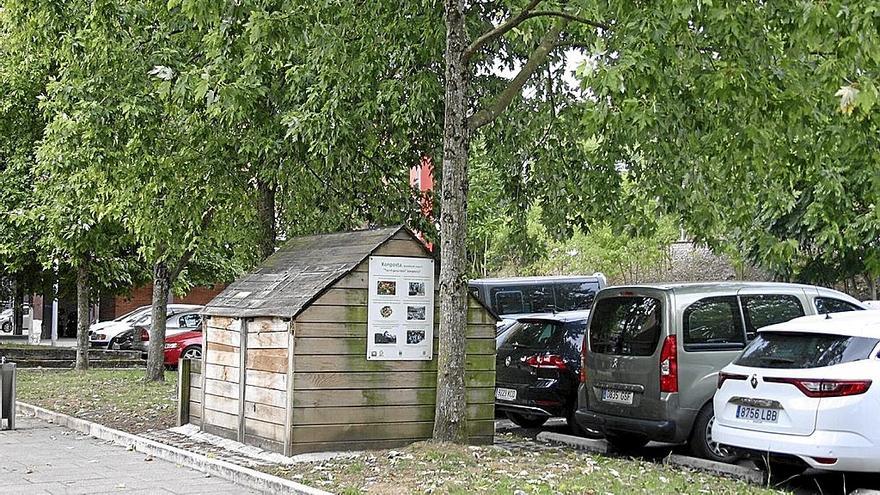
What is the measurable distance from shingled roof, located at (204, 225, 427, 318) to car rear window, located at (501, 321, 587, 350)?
285cm

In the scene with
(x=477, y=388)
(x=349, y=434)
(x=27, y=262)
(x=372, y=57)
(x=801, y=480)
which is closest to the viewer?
(x=801, y=480)

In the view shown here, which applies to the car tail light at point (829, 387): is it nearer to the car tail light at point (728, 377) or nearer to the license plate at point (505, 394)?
the car tail light at point (728, 377)

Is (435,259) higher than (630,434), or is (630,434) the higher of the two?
(435,259)

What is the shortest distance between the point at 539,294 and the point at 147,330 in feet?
43.1

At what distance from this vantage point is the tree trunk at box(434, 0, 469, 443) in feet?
36.0

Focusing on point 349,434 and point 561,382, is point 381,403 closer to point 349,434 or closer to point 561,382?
point 349,434

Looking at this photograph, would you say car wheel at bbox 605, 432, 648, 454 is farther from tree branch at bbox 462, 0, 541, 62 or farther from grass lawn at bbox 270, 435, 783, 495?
tree branch at bbox 462, 0, 541, 62

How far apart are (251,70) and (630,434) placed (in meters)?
5.60

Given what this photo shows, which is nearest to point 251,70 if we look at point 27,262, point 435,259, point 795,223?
point 435,259

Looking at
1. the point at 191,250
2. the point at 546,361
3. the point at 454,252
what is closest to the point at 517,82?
the point at 454,252

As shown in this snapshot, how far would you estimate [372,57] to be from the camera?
12938 millimetres

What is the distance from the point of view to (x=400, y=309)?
1130 cm

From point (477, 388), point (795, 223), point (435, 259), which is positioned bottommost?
point (477, 388)

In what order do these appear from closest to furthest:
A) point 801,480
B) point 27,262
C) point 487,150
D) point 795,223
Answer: point 801,480 → point 487,150 → point 27,262 → point 795,223
